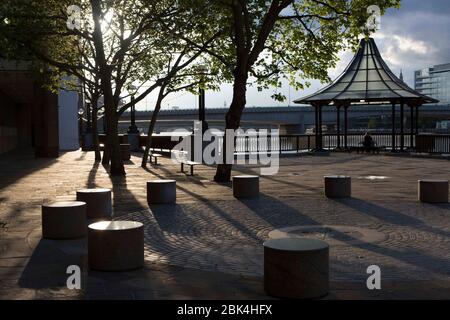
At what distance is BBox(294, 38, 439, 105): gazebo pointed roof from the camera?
32.0 meters

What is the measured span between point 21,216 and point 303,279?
23.0ft

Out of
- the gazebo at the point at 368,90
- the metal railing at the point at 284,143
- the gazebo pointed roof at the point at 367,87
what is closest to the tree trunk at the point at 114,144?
the metal railing at the point at 284,143

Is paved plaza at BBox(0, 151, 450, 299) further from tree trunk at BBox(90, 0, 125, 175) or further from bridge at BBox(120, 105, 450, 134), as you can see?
bridge at BBox(120, 105, 450, 134)

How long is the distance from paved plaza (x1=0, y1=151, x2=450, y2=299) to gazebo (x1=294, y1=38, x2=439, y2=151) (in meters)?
15.4

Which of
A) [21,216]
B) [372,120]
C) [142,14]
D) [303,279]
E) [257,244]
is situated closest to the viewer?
[303,279]

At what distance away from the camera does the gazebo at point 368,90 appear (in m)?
32.0

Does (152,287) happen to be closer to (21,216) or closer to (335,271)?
(335,271)

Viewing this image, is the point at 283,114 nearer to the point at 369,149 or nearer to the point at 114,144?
the point at 369,149

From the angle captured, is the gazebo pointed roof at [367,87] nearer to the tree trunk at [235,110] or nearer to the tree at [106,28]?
the tree at [106,28]

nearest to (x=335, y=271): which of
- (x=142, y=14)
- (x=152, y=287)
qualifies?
(x=152, y=287)

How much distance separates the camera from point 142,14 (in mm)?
20828

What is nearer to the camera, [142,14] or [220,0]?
[220,0]

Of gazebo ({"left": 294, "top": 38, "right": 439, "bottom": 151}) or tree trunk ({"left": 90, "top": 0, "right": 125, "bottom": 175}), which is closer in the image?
tree trunk ({"left": 90, "top": 0, "right": 125, "bottom": 175})

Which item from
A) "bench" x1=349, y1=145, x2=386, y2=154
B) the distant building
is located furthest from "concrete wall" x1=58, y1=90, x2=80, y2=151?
the distant building
